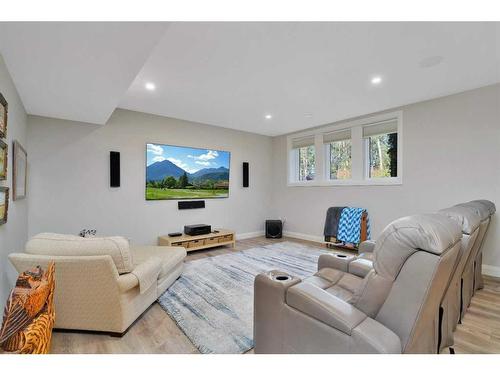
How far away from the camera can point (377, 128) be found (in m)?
4.34

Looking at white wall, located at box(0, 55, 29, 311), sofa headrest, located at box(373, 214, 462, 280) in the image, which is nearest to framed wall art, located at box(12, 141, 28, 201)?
white wall, located at box(0, 55, 29, 311)

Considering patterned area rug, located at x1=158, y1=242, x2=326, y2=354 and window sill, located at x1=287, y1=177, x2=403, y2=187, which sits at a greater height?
window sill, located at x1=287, y1=177, x2=403, y2=187

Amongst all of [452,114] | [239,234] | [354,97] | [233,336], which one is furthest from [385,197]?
[233,336]

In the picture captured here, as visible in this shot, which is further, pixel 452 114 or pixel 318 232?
pixel 318 232

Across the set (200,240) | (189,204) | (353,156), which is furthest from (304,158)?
(200,240)

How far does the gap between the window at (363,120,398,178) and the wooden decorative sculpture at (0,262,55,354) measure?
15.4 ft

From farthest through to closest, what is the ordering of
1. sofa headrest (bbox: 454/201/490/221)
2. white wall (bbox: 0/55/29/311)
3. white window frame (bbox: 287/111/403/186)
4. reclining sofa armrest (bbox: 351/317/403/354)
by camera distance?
white window frame (bbox: 287/111/403/186) < white wall (bbox: 0/55/29/311) < sofa headrest (bbox: 454/201/490/221) < reclining sofa armrest (bbox: 351/317/403/354)

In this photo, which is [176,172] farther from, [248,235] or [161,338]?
[161,338]

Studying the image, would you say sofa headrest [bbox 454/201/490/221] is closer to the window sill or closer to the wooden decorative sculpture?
the window sill

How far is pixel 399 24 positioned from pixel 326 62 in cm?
72

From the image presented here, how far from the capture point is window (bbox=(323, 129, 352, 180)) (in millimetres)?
4802
